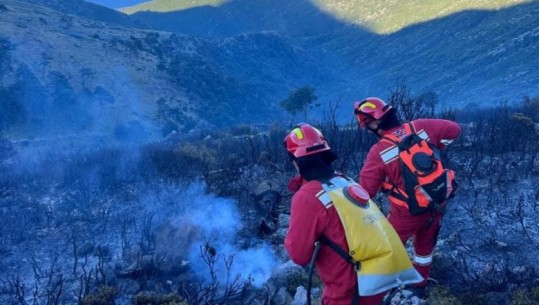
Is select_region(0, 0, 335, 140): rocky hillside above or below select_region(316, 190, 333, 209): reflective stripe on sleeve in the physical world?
below

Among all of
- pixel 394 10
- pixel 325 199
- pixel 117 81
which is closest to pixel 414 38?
pixel 394 10

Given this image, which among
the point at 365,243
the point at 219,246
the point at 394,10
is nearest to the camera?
the point at 365,243

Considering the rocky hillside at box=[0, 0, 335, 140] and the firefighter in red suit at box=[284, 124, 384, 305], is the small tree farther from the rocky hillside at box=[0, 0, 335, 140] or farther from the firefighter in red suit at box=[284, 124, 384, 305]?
the firefighter in red suit at box=[284, 124, 384, 305]

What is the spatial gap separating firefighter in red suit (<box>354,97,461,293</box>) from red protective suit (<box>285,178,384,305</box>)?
126 cm

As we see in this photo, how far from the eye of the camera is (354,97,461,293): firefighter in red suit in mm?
4012

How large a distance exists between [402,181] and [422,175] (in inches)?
7.5

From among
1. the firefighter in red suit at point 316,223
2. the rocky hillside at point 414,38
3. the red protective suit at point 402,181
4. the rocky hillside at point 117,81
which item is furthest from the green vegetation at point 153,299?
the rocky hillside at point 117,81

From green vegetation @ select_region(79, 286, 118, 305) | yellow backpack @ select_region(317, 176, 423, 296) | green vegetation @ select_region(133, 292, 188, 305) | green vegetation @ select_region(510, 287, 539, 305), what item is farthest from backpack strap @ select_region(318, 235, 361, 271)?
green vegetation @ select_region(79, 286, 118, 305)

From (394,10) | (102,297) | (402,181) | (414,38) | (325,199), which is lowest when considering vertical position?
(414,38)

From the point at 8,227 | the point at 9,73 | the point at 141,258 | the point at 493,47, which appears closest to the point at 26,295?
the point at 141,258

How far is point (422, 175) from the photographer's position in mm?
3891

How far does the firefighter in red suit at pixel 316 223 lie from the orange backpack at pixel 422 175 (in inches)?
47.9

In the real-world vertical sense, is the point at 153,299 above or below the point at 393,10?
below

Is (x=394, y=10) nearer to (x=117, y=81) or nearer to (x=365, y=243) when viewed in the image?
(x=117, y=81)
